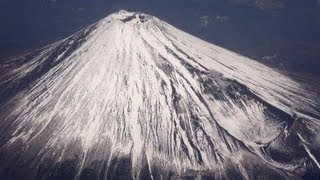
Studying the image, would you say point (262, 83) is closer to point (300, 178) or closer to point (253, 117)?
point (253, 117)

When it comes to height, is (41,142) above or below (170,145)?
above

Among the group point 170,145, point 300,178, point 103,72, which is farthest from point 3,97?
point 300,178

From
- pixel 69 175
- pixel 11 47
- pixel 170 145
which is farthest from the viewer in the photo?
pixel 11 47

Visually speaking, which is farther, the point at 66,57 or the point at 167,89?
the point at 66,57

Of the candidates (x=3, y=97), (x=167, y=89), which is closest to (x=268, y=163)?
(x=167, y=89)

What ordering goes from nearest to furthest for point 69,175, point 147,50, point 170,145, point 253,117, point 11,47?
point 69,175, point 170,145, point 253,117, point 147,50, point 11,47

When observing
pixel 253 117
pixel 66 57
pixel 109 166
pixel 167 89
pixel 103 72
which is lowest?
pixel 109 166
